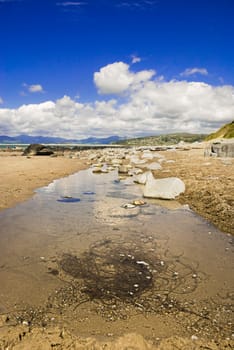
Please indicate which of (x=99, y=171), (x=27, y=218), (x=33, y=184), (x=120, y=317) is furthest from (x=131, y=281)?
(x=99, y=171)

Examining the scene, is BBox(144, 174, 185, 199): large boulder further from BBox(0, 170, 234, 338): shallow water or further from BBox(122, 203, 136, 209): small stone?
BBox(0, 170, 234, 338): shallow water

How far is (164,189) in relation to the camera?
44.3 ft

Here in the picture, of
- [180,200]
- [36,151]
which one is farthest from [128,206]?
[36,151]

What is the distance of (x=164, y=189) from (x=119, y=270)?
7996 millimetres

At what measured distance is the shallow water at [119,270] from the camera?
4285 mm

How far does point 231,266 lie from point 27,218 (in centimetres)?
701

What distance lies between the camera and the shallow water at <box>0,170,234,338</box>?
4285 millimetres

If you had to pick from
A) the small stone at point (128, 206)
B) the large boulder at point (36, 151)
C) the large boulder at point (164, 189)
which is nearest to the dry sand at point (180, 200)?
the large boulder at point (164, 189)

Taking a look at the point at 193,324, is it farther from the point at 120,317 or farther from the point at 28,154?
the point at 28,154

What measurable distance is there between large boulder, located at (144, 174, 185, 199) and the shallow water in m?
2.39

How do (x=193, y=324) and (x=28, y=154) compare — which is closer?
(x=193, y=324)

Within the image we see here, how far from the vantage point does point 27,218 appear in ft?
32.3

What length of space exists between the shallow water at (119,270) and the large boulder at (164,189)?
2391 mm

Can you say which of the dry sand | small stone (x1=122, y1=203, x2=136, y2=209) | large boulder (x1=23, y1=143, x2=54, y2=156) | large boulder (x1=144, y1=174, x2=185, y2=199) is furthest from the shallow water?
large boulder (x1=23, y1=143, x2=54, y2=156)
